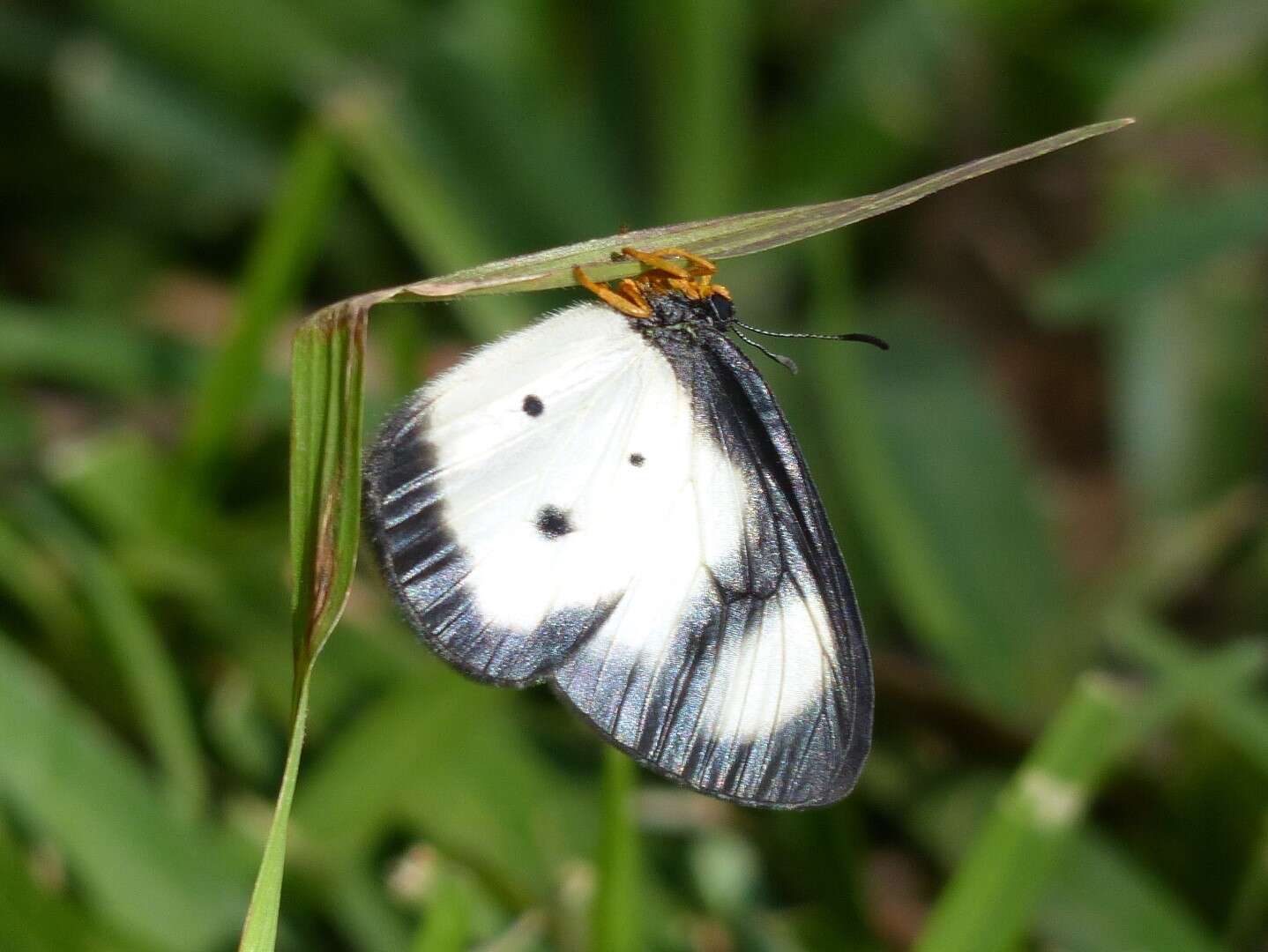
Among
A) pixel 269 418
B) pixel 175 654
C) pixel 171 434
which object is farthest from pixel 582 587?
pixel 171 434

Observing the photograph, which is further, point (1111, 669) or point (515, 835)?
point (1111, 669)

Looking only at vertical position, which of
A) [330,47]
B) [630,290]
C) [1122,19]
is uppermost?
[330,47]

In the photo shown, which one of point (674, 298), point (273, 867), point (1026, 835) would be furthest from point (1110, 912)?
point (273, 867)

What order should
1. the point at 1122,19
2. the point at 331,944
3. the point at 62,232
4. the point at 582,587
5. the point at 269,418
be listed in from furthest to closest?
the point at 1122,19
the point at 62,232
the point at 269,418
the point at 331,944
the point at 582,587

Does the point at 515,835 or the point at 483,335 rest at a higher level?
the point at 483,335

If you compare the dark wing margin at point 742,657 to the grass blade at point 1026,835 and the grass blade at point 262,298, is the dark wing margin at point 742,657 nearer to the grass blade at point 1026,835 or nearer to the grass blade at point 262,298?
the grass blade at point 1026,835

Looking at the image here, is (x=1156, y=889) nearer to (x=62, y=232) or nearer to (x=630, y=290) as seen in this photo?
(x=630, y=290)

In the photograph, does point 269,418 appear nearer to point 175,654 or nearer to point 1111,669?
point 175,654

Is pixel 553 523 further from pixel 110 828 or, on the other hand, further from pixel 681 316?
pixel 110 828

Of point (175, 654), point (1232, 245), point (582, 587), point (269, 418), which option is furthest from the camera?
point (1232, 245)
